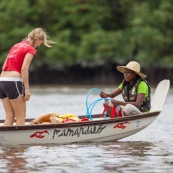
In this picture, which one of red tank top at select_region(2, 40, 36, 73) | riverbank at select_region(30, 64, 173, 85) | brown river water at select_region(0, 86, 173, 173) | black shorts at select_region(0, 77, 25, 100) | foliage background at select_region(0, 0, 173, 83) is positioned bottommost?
brown river water at select_region(0, 86, 173, 173)

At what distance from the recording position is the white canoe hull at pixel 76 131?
16469mm

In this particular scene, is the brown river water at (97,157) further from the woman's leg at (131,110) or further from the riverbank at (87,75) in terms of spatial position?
the riverbank at (87,75)

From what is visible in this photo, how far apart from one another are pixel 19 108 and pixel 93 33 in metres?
48.5

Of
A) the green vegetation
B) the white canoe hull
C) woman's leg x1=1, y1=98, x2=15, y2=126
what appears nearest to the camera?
the white canoe hull

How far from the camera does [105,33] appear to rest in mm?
65250

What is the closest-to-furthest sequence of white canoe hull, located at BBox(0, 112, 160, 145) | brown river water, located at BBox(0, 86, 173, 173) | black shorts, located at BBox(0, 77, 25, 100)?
brown river water, located at BBox(0, 86, 173, 173) < white canoe hull, located at BBox(0, 112, 160, 145) < black shorts, located at BBox(0, 77, 25, 100)

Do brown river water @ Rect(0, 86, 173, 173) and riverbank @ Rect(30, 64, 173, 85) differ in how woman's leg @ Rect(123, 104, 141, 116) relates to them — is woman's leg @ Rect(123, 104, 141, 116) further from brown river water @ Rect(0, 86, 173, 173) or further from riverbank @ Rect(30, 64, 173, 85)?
riverbank @ Rect(30, 64, 173, 85)

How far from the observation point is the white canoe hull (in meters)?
16.5

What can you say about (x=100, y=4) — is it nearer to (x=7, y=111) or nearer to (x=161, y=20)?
(x=161, y=20)

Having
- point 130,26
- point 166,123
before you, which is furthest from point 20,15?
point 166,123

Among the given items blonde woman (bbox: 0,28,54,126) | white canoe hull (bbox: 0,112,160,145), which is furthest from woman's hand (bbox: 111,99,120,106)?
blonde woman (bbox: 0,28,54,126)

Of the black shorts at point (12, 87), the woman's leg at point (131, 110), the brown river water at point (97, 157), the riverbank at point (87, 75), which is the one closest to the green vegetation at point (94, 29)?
the riverbank at point (87, 75)

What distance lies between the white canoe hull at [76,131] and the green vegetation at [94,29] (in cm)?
4273

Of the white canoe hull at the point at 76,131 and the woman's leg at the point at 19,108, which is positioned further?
the woman's leg at the point at 19,108
